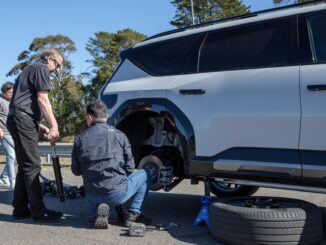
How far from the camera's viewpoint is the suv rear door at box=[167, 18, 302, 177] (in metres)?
4.46

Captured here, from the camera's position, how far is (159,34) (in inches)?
230

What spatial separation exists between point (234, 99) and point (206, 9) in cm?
3675

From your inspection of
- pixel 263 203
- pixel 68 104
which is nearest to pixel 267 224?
pixel 263 203

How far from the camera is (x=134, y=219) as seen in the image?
17.2 ft

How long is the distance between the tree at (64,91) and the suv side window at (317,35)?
41.3 meters

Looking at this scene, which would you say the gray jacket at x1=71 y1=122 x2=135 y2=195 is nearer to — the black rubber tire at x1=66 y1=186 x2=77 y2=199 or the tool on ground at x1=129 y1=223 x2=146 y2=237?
the tool on ground at x1=129 y1=223 x2=146 y2=237

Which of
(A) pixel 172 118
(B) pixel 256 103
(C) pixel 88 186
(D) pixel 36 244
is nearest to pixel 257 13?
(B) pixel 256 103

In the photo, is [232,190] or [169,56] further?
[232,190]

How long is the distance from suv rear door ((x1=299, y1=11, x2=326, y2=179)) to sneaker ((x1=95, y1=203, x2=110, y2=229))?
1916mm

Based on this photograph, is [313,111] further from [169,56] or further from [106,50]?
[106,50]

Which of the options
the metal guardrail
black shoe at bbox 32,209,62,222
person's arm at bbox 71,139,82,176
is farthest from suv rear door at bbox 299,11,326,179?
the metal guardrail

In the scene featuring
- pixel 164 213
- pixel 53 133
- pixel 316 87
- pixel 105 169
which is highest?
pixel 316 87

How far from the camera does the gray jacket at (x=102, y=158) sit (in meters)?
5.08

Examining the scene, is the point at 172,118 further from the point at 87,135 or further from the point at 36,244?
the point at 36,244
